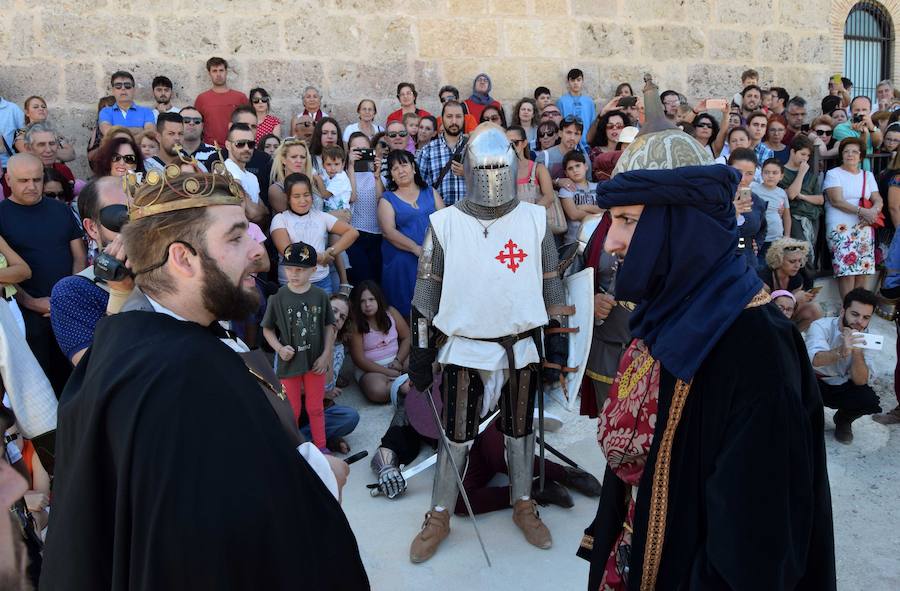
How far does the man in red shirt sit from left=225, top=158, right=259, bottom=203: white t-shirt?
1516 mm

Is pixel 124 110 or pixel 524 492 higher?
pixel 124 110

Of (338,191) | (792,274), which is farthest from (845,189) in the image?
(338,191)

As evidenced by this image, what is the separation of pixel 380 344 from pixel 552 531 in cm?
226

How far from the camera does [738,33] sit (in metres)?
10.9

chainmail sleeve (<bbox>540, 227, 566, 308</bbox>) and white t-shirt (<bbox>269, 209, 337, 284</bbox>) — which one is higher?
white t-shirt (<bbox>269, 209, 337, 284</bbox>)

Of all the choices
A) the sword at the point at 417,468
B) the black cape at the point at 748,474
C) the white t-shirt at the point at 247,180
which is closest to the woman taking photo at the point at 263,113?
the white t-shirt at the point at 247,180

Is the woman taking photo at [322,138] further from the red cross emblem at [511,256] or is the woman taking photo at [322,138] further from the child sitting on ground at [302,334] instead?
the red cross emblem at [511,256]

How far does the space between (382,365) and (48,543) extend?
13.7ft

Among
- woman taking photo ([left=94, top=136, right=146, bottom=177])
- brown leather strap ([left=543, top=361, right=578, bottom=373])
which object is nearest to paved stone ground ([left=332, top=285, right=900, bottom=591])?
brown leather strap ([left=543, top=361, right=578, bottom=373])

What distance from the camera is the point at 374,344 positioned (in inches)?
230

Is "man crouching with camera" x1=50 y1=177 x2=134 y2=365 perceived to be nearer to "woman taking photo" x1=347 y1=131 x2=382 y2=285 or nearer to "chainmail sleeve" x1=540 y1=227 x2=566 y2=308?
"chainmail sleeve" x1=540 y1=227 x2=566 y2=308

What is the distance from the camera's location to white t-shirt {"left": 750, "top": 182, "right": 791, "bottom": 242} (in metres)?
7.54

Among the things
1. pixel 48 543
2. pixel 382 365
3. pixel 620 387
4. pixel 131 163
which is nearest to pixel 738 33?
pixel 382 365

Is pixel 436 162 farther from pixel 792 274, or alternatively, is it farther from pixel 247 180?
pixel 792 274
